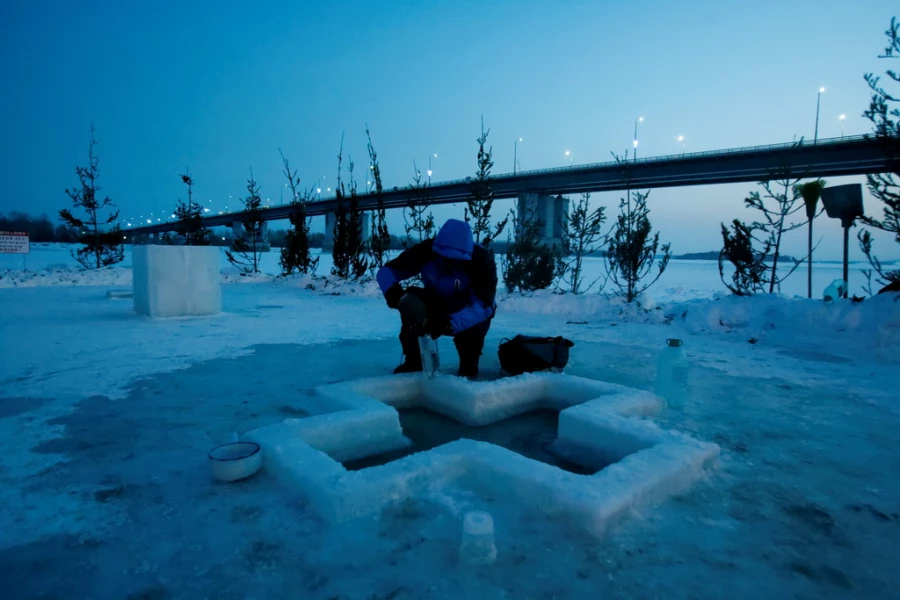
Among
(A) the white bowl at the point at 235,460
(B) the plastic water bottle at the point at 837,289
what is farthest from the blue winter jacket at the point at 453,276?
(B) the plastic water bottle at the point at 837,289

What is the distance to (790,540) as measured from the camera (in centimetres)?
168

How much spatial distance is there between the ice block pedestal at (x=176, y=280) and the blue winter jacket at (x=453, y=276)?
14.0 feet

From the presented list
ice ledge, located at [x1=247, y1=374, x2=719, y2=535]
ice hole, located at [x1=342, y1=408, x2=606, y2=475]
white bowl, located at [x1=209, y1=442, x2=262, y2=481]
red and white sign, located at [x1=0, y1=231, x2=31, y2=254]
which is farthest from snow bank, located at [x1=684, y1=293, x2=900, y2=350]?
red and white sign, located at [x1=0, y1=231, x2=31, y2=254]

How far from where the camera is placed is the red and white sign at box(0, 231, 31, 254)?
12.4 metres

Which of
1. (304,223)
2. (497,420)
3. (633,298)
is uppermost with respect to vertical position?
(304,223)

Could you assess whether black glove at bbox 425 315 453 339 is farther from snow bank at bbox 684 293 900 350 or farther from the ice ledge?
snow bank at bbox 684 293 900 350

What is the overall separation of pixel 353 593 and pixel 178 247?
6.43 meters

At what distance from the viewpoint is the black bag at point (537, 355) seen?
366 cm

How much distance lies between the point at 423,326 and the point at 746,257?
6814mm

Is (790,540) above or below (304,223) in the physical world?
below

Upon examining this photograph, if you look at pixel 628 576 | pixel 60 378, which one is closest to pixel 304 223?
pixel 60 378

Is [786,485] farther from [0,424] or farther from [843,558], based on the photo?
[0,424]

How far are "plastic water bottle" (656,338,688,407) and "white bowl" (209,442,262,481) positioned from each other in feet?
8.48

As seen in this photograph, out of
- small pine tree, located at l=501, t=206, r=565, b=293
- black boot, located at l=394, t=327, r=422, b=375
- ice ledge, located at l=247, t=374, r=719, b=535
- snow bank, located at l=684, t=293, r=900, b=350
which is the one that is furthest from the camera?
small pine tree, located at l=501, t=206, r=565, b=293
